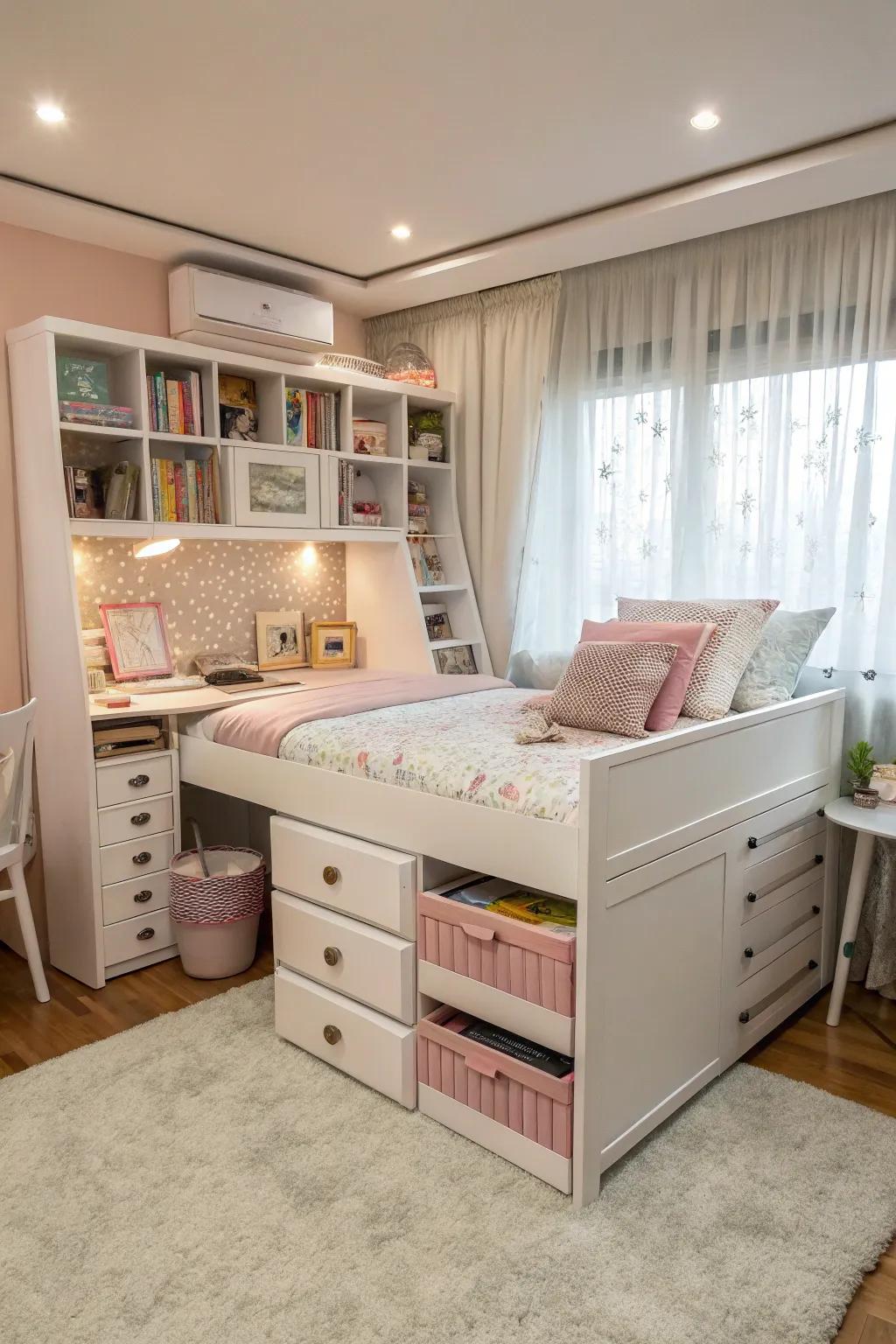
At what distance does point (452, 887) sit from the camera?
229 centimetres

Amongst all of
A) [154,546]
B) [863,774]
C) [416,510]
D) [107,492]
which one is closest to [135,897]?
[154,546]

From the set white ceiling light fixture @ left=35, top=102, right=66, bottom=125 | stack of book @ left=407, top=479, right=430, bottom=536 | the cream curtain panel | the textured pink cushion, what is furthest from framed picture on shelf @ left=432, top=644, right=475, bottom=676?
white ceiling light fixture @ left=35, top=102, right=66, bottom=125

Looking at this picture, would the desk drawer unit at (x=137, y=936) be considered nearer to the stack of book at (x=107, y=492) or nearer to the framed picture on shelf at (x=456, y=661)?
the stack of book at (x=107, y=492)

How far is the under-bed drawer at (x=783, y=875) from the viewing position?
2.41 meters

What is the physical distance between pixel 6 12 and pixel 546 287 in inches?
84.0

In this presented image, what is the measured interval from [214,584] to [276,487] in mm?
483

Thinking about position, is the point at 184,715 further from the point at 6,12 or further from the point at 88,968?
the point at 6,12

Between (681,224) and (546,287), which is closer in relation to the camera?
(681,224)

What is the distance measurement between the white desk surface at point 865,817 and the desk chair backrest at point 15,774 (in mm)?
2309

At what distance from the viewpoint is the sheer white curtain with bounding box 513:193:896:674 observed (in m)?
2.83

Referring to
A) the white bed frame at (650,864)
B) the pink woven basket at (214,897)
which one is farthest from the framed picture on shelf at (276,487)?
the pink woven basket at (214,897)

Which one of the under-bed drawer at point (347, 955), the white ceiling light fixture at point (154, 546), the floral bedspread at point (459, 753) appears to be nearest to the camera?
the floral bedspread at point (459, 753)

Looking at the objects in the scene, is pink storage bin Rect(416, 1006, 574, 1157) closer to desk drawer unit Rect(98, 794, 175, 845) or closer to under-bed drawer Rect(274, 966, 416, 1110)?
under-bed drawer Rect(274, 966, 416, 1110)

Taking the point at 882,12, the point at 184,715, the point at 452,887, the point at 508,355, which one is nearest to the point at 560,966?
the point at 452,887
